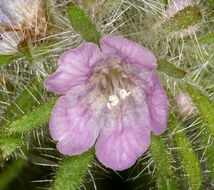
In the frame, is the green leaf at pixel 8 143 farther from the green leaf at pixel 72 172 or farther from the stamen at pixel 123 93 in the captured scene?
the stamen at pixel 123 93

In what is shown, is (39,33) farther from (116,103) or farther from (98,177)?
(98,177)

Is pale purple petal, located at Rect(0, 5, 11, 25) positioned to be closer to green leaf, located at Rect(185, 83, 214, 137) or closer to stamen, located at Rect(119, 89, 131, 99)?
stamen, located at Rect(119, 89, 131, 99)

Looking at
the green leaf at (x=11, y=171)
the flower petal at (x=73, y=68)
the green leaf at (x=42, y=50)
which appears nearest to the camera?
the flower petal at (x=73, y=68)

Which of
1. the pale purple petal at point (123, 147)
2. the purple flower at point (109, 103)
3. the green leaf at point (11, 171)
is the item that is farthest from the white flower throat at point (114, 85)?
the green leaf at point (11, 171)

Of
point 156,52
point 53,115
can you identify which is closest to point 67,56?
point 53,115

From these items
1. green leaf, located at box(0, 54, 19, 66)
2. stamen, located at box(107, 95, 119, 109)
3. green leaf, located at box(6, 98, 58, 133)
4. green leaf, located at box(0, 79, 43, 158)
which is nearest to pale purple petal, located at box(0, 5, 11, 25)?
green leaf, located at box(0, 54, 19, 66)

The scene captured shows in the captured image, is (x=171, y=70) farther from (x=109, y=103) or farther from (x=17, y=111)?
(x=17, y=111)
